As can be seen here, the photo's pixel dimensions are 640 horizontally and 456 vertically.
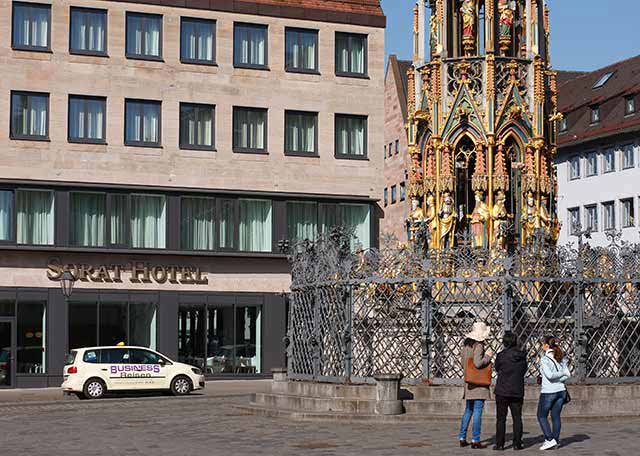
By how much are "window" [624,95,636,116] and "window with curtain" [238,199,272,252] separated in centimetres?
2863

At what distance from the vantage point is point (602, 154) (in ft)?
241

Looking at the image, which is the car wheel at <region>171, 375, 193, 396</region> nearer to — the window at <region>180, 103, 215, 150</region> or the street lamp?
the street lamp

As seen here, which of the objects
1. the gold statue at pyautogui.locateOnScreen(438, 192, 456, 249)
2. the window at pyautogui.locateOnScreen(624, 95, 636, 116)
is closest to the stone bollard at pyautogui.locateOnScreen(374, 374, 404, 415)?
the gold statue at pyautogui.locateOnScreen(438, 192, 456, 249)

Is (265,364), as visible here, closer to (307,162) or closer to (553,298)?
(307,162)

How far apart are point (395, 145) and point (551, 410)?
65282 mm

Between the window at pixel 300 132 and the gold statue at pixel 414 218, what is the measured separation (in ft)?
68.1

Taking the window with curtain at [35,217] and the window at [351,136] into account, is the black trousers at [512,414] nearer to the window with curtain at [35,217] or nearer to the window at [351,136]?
the window with curtain at [35,217]

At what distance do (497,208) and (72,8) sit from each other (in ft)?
78.9

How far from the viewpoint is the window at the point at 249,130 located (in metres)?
49.5

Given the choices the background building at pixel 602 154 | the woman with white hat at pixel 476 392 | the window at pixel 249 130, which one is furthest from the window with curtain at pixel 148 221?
the background building at pixel 602 154

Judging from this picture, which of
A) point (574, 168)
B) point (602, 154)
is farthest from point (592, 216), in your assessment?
point (602, 154)

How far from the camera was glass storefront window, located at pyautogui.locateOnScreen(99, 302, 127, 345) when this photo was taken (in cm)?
4719

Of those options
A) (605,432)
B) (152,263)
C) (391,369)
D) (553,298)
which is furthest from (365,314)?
(152,263)

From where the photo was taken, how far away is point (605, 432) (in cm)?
2225
